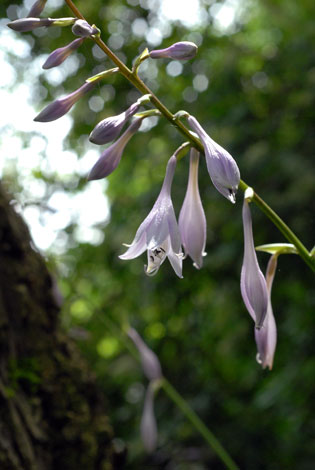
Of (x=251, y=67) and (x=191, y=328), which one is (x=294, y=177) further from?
(x=191, y=328)

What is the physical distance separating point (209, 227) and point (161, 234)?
1933 mm

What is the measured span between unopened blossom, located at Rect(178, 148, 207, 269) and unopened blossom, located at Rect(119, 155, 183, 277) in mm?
36

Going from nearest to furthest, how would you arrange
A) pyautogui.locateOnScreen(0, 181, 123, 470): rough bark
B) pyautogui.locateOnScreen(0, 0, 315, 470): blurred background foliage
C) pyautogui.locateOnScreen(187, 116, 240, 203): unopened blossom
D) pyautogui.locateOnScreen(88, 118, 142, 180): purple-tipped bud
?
pyautogui.locateOnScreen(187, 116, 240, 203): unopened blossom < pyautogui.locateOnScreen(88, 118, 142, 180): purple-tipped bud < pyautogui.locateOnScreen(0, 181, 123, 470): rough bark < pyautogui.locateOnScreen(0, 0, 315, 470): blurred background foliage

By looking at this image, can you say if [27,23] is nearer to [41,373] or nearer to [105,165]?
[105,165]

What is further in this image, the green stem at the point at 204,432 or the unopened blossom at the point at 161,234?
the green stem at the point at 204,432

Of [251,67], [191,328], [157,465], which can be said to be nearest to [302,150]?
[251,67]

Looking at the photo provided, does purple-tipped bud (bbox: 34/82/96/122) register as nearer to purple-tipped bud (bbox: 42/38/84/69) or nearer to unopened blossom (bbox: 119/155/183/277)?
purple-tipped bud (bbox: 42/38/84/69)

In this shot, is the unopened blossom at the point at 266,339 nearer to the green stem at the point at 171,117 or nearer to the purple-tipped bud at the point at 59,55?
the green stem at the point at 171,117

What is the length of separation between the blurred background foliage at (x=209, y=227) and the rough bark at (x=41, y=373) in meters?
0.33

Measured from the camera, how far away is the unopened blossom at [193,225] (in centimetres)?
124

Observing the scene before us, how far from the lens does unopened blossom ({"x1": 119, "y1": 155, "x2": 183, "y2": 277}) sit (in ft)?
3.89

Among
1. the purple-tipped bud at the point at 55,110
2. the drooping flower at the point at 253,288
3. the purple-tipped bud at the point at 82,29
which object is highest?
the purple-tipped bud at the point at 82,29

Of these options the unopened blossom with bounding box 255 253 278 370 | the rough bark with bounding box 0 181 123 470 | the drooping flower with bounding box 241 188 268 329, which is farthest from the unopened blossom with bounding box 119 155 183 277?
the rough bark with bounding box 0 181 123 470

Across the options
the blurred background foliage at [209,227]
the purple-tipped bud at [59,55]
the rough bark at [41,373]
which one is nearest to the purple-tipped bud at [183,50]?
the purple-tipped bud at [59,55]
